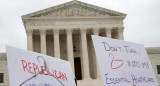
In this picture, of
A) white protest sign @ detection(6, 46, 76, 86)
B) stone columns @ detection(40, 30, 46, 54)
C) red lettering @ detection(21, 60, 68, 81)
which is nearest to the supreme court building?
stone columns @ detection(40, 30, 46, 54)

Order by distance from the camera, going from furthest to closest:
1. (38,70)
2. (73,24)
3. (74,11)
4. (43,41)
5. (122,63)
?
(74,11)
(73,24)
(43,41)
(122,63)
(38,70)

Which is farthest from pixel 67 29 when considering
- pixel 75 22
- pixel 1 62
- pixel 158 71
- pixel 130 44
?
pixel 130 44

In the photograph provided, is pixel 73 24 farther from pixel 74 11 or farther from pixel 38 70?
pixel 38 70

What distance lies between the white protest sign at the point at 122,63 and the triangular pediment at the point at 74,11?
108 feet

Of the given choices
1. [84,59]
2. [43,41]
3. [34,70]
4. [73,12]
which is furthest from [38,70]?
[73,12]

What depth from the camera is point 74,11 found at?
41156 millimetres

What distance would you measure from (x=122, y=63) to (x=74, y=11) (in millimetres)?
34079

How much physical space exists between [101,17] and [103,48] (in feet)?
113

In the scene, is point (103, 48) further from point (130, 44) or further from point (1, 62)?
point (1, 62)

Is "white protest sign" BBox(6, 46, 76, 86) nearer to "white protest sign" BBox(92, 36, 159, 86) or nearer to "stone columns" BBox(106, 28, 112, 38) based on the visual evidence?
"white protest sign" BBox(92, 36, 159, 86)

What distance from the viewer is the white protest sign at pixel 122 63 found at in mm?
7152

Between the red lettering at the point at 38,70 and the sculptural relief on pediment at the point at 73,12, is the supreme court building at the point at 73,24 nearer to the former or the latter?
the sculptural relief on pediment at the point at 73,12

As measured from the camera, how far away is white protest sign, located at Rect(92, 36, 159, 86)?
7152mm

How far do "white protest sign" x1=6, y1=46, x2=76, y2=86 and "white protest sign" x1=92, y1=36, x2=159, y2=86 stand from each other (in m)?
1.59
